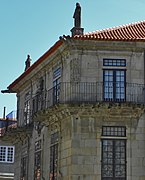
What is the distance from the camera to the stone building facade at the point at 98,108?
24047 millimetres

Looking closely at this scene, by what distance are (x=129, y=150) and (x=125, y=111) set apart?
183 centimetres

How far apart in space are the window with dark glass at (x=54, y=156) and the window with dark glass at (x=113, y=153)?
123 inches

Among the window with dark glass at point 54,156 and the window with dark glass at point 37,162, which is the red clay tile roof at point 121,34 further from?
the window with dark glass at point 37,162

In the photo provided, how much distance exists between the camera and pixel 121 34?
26094mm

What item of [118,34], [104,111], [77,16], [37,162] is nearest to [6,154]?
[37,162]

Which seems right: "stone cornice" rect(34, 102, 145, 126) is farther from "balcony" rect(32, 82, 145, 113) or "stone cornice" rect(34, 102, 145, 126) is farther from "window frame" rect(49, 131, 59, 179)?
"window frame" rect(49, 131, 59, 179)

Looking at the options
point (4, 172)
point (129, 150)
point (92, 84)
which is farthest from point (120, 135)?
point (4, 172)

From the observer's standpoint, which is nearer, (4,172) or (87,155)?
(87,155)

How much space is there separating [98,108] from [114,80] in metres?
1.93

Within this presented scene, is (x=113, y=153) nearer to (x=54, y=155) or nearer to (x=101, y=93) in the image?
(x=101, y=93)

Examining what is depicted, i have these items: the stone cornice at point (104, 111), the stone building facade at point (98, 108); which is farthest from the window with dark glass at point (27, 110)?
the stone cornice at point (104, 111)

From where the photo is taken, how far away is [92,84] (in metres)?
24.9

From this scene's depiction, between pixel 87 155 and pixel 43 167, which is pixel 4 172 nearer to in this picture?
pixel 43 167

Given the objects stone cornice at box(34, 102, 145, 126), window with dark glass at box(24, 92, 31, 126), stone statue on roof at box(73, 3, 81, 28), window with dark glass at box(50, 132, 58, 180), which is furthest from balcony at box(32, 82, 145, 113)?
window with dark glass at box(24, 92, 31, 126)
